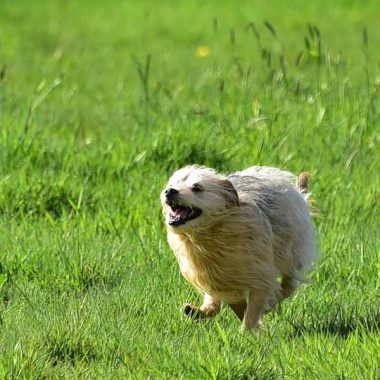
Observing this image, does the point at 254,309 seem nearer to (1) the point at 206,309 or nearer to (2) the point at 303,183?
(1) the point at 206,309

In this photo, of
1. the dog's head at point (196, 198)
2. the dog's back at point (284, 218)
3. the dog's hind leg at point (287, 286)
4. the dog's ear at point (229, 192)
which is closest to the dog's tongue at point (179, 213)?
the dog's head at point (196, 198)

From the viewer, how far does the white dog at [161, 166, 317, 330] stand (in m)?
5.54

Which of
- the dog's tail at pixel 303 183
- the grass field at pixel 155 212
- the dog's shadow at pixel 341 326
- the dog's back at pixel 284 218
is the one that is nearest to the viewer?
the grass field at pixel 155 212

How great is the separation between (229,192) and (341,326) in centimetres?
82

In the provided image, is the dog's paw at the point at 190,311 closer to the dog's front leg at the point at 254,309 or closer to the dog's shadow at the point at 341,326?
the dog's front leg at the point at 254,309

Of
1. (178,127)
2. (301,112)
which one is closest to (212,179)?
(178,127)

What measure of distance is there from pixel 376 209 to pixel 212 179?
6.75 ft

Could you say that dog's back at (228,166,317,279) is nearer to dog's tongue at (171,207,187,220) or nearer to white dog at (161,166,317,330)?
white dog at (161,166,317,330)

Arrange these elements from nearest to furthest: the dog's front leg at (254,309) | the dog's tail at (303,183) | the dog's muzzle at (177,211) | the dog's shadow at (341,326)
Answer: the dog's shadow at (341,326) < the dog's muzzle at (177,211) < the dog's front leg at (254,309) < the dog's tail at (303,183)

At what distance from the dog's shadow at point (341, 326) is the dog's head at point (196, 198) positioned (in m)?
0.65

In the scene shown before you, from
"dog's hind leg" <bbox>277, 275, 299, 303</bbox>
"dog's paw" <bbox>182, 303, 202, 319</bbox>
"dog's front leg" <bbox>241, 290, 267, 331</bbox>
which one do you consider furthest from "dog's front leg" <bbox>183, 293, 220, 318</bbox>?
"dog's hind leg" <bbox>277, 275, 299, 303</bbox>

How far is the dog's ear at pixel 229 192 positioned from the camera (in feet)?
18.4

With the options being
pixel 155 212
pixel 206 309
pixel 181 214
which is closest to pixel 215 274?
pixel 206 309

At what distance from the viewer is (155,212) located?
705cm
